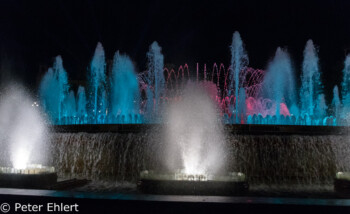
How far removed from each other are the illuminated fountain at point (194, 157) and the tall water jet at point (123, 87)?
9775 mm

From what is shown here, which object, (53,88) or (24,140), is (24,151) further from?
(53,88)

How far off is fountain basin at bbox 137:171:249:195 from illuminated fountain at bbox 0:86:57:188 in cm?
321

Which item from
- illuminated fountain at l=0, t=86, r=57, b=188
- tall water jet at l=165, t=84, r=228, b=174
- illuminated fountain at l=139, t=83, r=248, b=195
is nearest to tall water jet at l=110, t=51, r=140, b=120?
illuminated fountain at l=0, t=86, r=57, b=188

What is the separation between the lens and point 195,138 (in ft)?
40.0

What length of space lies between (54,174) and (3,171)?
4.62ft

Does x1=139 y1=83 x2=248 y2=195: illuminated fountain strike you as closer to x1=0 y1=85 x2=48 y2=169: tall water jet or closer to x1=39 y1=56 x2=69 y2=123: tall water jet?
x1=0 y1=85 x2=48 y2=169: tall water jet

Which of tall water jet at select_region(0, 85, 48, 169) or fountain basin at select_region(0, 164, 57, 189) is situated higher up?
tall water jet at select_region(0, 85, 48, 169)

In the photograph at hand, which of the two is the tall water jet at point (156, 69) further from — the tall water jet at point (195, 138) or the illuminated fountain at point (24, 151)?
the tall water jet at point (195, 138)

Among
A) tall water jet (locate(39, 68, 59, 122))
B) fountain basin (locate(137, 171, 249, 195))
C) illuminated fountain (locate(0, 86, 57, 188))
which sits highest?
tall water jet (locate(39, 68, 59, 122))

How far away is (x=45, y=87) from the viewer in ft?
87.4

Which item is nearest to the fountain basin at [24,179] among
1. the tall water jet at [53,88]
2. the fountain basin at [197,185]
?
the fountain basin at [197,185]

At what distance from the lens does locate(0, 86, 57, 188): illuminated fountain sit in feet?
33.2

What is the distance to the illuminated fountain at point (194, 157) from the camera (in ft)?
29.3

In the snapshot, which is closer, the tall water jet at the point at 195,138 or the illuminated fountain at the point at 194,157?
the illuminated fountain at the point at 194,157
